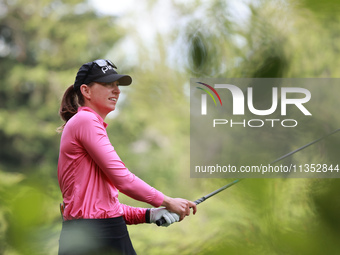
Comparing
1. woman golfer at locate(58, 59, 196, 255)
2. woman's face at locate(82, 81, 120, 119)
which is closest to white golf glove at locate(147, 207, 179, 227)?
woman golfer at locate(58, 59, 196, 255)

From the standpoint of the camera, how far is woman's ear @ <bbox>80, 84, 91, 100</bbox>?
2.84 ft

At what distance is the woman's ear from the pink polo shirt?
4 cm

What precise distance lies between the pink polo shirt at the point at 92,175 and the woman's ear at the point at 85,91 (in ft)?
0.14

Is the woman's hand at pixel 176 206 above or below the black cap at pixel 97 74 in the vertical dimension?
below

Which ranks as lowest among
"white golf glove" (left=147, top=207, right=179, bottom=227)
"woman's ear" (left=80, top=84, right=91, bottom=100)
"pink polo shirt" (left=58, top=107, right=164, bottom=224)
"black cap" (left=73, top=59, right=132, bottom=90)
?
"white golf glove" (left=147, top=207, right=179, bottom=227)

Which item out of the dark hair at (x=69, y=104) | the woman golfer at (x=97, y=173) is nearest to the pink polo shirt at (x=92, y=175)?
the woman golfer at (x=97, y=173)

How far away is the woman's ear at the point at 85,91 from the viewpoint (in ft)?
2.84

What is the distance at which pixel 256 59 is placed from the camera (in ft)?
1.05

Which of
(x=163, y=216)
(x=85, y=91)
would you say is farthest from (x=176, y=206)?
(x=85, y=91)

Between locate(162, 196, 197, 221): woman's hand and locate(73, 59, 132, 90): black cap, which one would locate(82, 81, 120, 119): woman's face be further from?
locate(162, 196, 197, 221): woman's hand

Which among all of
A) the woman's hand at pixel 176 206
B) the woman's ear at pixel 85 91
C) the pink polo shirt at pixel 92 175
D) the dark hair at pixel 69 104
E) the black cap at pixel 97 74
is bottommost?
the woman's hand at pixel 176 206

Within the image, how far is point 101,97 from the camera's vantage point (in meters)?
0.87

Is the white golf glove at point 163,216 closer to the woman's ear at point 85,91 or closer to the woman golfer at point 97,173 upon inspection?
the woman golfer at point 97,173

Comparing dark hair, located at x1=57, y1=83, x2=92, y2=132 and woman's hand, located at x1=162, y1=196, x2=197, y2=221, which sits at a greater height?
dark hair, located at x1=57, y1=83, x2=92, y2=132
